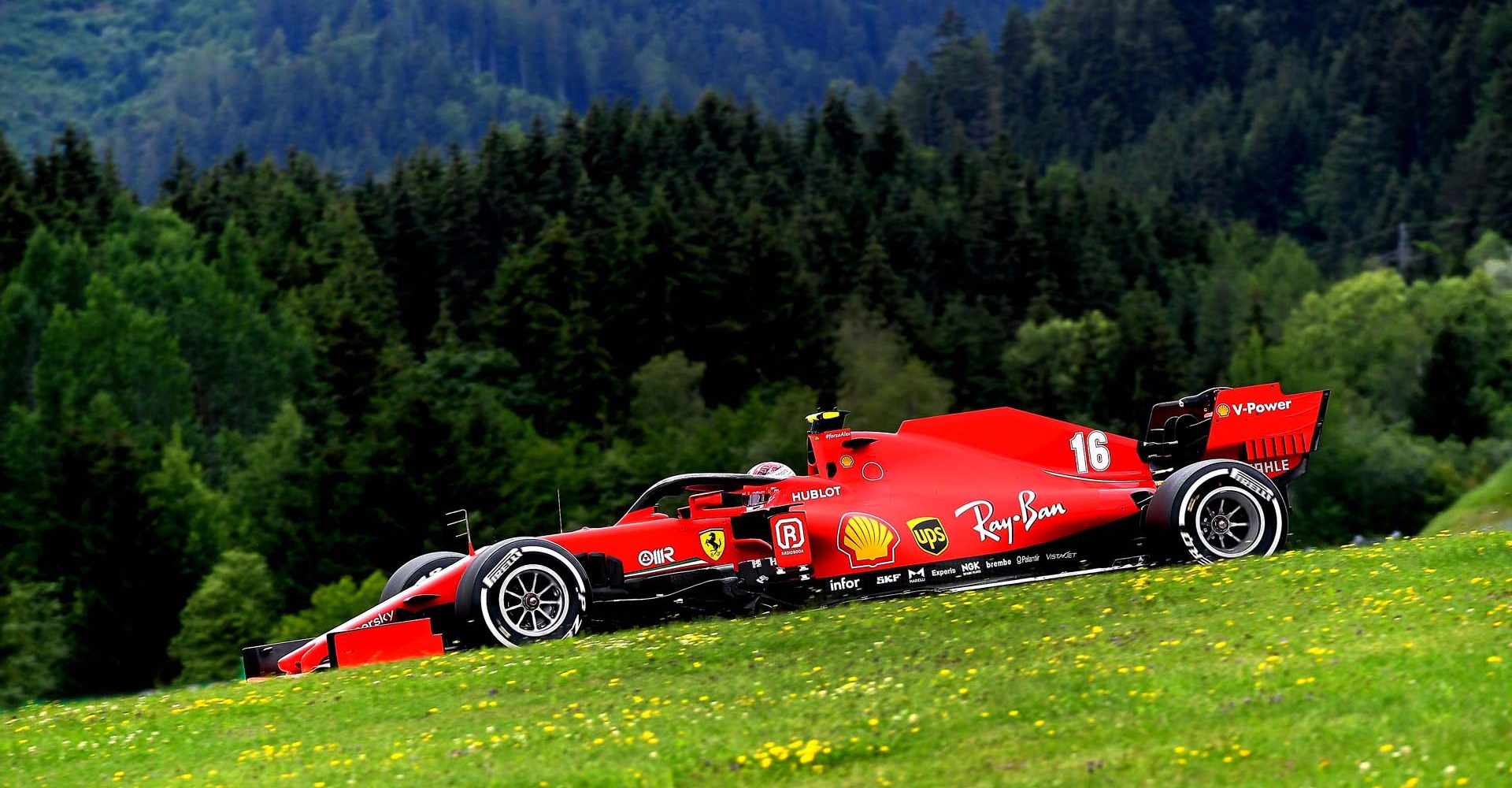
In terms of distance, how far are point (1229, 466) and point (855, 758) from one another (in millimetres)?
9691

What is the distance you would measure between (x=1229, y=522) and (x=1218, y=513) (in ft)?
0.55

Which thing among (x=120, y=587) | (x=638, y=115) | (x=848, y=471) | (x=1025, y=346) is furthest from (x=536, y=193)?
(x=848, y=471)

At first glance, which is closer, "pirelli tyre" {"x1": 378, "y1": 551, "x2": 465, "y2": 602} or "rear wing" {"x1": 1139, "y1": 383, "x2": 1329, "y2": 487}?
"pirelli tyre" {"x1": 378, "y1": 551, "x2": 465, "y2": 602}

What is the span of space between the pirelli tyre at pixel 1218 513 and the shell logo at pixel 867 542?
3053 mm

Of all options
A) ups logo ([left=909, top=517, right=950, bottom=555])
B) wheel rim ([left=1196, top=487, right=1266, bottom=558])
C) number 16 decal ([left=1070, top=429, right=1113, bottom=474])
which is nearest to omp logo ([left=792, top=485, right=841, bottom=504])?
ups logo ([left=909, top=517, right=950, bottom=555])

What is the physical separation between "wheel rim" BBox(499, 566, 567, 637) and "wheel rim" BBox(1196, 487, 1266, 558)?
7.36 m

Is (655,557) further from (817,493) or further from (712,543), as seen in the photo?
(817,493)

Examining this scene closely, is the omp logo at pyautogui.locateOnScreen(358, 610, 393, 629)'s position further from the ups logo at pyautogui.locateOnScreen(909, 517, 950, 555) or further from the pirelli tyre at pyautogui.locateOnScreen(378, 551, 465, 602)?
the ups logo at pyautogui.locateOnScreen(909, 517, 950, 555)

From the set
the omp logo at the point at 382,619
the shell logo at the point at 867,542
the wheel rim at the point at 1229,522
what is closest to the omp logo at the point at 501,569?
the omp logo at the point at 382,619

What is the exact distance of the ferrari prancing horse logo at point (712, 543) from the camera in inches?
880

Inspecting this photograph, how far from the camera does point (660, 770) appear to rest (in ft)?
47.5

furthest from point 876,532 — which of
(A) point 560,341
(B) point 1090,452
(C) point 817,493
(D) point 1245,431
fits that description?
(A) point 560,341

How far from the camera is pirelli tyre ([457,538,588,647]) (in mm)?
20953

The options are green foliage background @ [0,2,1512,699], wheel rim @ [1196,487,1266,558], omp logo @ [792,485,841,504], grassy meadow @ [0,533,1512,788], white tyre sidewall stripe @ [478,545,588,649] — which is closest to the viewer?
grassy meadow @ [0,533,1512,788]
